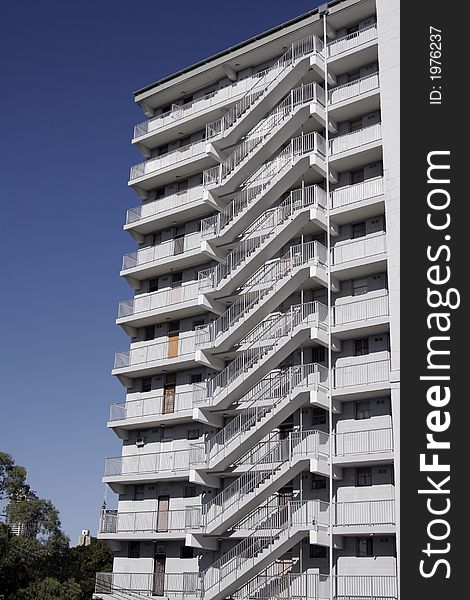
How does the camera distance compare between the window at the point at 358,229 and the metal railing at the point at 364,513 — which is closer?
the metal railing at the point at 364,513

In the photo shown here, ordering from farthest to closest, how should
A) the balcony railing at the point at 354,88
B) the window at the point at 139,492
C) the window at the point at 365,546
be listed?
the window at the point at 139,492 → the balcony railing at the point at 354,88 → the window at the point at 365,546

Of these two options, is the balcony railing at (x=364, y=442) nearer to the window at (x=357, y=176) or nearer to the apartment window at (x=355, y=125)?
the window at (x=357, y=176)

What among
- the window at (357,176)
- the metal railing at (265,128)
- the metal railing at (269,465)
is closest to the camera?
the metal railing at (269,465)

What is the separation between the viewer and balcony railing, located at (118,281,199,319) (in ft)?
146

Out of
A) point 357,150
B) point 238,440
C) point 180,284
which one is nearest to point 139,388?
point 180,284

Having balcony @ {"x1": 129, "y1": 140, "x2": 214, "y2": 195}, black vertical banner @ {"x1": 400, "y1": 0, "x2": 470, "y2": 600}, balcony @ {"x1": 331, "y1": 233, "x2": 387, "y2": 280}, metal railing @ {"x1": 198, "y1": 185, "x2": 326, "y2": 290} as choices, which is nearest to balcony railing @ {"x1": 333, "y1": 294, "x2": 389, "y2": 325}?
balcony @ {"x1": 331, "y1": 233, "x2": 387, "y2": 280}

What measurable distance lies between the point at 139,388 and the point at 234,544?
11836mm

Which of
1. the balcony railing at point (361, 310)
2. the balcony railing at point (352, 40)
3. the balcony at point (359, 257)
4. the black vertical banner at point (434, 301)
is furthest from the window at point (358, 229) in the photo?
the black vertical banner at point (434, 301)

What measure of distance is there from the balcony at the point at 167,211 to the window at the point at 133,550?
1776cm

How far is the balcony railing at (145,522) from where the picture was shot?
4066cm

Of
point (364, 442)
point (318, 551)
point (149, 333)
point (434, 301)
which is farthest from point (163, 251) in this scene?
point (434, 301)

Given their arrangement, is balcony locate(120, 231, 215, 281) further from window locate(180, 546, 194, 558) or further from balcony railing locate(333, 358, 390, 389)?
window locate(180, 546, 194, 558)

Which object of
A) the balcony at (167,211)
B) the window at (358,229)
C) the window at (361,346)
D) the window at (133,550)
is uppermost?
the balcony at (167,211)

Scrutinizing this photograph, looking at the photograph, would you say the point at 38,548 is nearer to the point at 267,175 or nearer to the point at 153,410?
the point at 153,410
